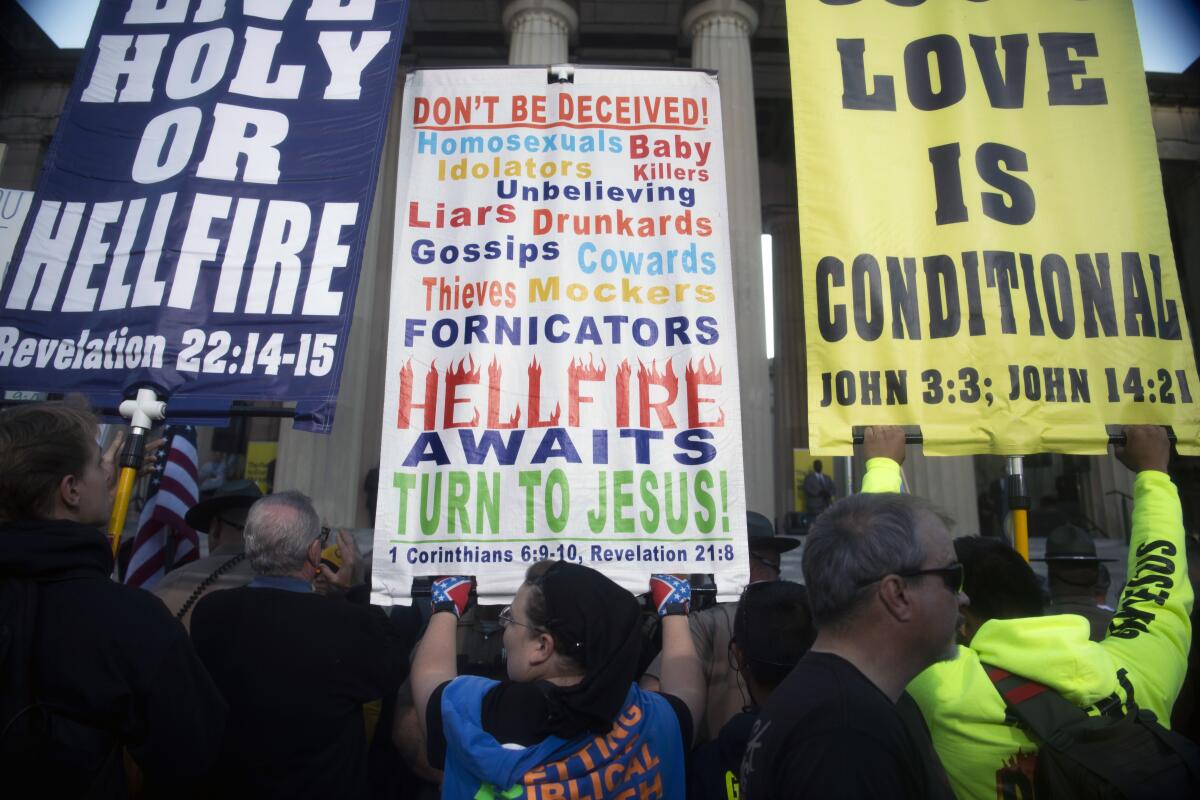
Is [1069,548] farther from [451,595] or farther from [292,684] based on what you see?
[292,684]

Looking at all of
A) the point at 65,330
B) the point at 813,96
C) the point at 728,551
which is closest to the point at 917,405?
the point at 728,551

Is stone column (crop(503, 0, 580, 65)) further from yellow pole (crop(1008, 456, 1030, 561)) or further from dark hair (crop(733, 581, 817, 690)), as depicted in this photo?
dark hair (crop(733, 581, 817, 690))

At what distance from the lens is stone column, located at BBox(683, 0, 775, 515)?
28.2 feet

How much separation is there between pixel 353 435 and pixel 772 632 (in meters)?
7.71

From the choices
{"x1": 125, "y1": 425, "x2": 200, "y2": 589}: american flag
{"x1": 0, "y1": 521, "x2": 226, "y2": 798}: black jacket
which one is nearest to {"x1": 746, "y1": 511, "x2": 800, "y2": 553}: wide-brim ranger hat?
{"x1": 0, "y1": 521, "x2": 226, "y2": 798}: black jacket

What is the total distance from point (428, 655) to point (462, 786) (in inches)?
20.3

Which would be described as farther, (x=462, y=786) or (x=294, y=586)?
(x=294, y=586)

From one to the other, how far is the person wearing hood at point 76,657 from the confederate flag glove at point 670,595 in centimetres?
138

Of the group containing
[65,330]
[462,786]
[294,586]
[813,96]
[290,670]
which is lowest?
[462,786]

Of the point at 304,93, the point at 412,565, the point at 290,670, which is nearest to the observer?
the point at 290,670

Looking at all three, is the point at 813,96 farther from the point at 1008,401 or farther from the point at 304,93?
the point at 304,93

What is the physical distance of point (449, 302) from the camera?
3348 millimetres

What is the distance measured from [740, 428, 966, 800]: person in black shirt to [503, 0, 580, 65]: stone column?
31.6ft

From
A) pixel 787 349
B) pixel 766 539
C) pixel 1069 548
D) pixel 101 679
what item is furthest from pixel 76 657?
pixel 787 349
